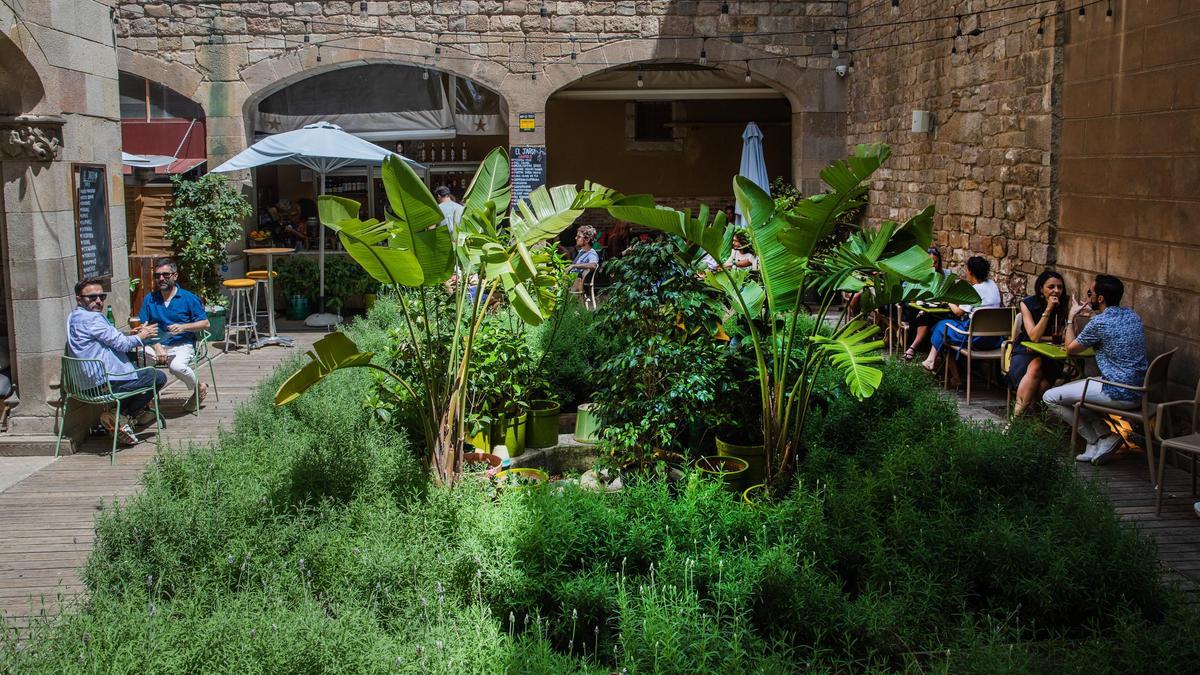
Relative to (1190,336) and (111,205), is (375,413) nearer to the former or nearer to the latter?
(111,205)

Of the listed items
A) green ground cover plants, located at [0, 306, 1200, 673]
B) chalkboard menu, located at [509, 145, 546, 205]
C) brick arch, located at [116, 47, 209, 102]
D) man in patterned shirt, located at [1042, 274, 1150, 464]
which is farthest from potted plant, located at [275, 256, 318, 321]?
man in patterned shirt, located at [1042, 274, 1150, 464]

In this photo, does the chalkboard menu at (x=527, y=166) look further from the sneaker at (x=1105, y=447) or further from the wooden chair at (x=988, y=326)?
the sneaker at (x=1105, y=447)

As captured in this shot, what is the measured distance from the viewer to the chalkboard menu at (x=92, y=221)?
9.59 meters

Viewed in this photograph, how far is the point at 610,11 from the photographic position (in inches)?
620

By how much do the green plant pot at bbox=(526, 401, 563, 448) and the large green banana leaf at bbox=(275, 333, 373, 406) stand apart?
2.15 m

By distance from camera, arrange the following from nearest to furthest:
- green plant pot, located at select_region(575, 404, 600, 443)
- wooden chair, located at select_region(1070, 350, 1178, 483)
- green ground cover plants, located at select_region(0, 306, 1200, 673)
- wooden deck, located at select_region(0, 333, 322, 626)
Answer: green ground cover plants, located at select_region(0, 306, 1200, 673), wooden deck, located at select_region(0, 333, 322, 626), wooden chair, located at select_region(1070, 350, 1178, 483), green plant pot, located at select_region(575, 404, 600, 443)

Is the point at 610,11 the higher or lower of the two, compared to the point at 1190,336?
higher

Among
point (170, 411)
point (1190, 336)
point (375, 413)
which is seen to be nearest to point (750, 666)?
point (375, 413)

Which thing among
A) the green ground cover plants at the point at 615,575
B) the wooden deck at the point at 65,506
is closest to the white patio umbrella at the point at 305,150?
the wooden deck at the point at 65,506

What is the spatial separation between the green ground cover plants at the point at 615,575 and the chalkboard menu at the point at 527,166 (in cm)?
977

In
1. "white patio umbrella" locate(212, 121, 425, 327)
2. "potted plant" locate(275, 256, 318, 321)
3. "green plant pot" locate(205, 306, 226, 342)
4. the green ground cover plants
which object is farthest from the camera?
"potted plant" locate(275, 256, 318, 321)

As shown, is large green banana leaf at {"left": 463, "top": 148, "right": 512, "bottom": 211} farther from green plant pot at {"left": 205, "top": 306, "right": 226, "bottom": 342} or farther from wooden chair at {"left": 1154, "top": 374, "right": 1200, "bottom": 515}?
green plant pot at {"left": 205, "top": 306, "right": 226, "bottom": 342}

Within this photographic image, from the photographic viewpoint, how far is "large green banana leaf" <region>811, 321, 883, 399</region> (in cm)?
631

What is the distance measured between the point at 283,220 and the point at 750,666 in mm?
14193
